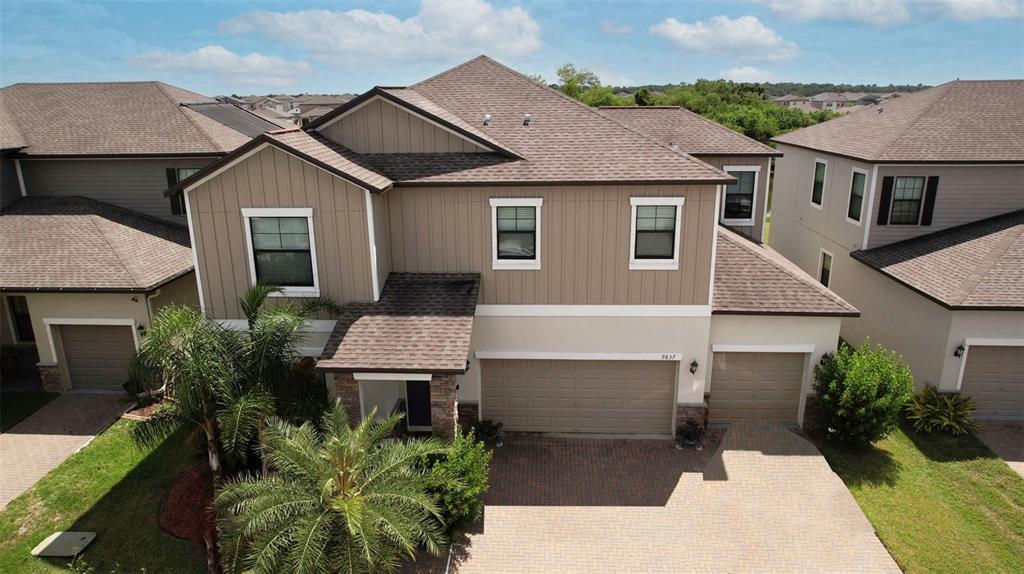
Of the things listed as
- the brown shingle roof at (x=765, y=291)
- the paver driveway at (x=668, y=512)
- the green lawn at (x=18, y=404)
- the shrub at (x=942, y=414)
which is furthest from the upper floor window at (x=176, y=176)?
the shrub at (x=942, y=414)

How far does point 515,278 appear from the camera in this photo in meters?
13.2

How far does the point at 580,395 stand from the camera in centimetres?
1407

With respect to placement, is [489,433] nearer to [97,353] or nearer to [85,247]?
[97,353]

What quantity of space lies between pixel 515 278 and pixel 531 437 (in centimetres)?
381

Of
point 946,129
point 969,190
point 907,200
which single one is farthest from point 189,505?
point 946,129

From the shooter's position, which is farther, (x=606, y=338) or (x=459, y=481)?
(x=606, y=338)

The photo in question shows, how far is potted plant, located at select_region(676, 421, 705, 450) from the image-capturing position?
44.6 feet

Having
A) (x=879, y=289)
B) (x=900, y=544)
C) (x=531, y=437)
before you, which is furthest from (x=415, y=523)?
(x=879, y=289)

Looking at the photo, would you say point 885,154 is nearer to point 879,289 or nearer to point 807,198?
point 879,289

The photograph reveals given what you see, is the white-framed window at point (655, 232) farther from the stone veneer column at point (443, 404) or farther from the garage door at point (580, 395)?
the stone veneer column at point (443, 404)

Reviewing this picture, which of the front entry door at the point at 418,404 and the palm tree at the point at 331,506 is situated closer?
the palm tree at the point at 331,506

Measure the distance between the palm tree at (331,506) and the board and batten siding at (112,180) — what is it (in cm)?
1233

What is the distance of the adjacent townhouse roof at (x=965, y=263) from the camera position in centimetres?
1393

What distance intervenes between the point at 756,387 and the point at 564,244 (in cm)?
577
